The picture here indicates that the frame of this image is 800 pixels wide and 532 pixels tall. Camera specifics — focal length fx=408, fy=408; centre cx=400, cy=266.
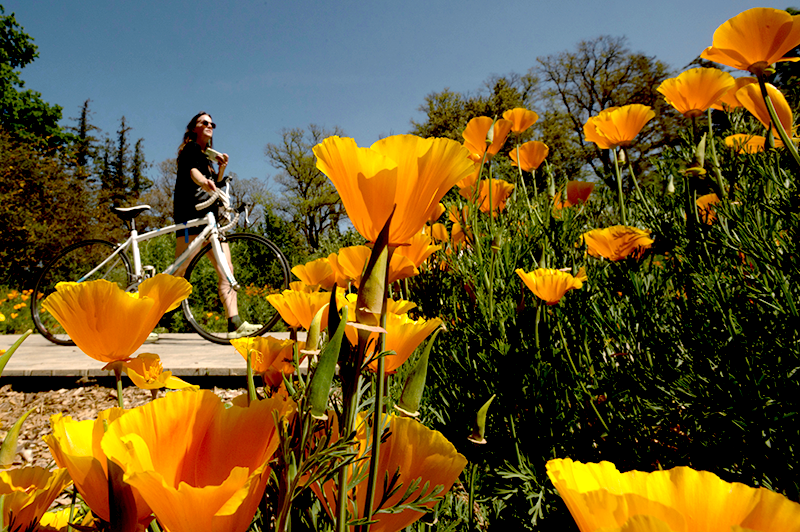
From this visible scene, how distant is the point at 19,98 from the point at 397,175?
26170mm

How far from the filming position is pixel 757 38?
881mm

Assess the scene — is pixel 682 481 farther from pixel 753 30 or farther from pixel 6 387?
pixel 6 387

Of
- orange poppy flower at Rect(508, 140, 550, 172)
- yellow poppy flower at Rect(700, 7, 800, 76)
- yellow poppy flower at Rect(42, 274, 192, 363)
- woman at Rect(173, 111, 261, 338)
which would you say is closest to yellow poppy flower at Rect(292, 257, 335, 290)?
yellow poppy flower at Rect(42, 274, 192, 363)

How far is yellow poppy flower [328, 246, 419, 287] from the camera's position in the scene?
2.31 ft

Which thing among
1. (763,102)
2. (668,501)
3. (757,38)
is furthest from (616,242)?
(668,501)

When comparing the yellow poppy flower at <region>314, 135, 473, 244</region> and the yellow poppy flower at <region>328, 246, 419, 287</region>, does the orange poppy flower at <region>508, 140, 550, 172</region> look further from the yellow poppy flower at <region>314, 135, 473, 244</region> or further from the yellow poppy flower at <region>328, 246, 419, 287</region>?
the yellow poppy flower at <region>314, 135, 473, 244</region>

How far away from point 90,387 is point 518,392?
134 inches

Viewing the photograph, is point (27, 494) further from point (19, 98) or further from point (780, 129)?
point (19, 98)

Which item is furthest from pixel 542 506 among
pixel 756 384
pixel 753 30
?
pixel 753 30

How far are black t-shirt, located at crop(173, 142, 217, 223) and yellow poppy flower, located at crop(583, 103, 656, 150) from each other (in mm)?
3708

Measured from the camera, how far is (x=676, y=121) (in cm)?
1744

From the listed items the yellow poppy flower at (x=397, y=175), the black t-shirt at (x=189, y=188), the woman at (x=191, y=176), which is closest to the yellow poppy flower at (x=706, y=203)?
the yellow poppy flower at (x=397, y=175)

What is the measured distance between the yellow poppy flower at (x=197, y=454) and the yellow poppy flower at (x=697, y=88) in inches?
58.6

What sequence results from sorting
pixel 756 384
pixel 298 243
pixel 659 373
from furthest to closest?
pixel 298 243
pixel 659 373
pixel 756 384
